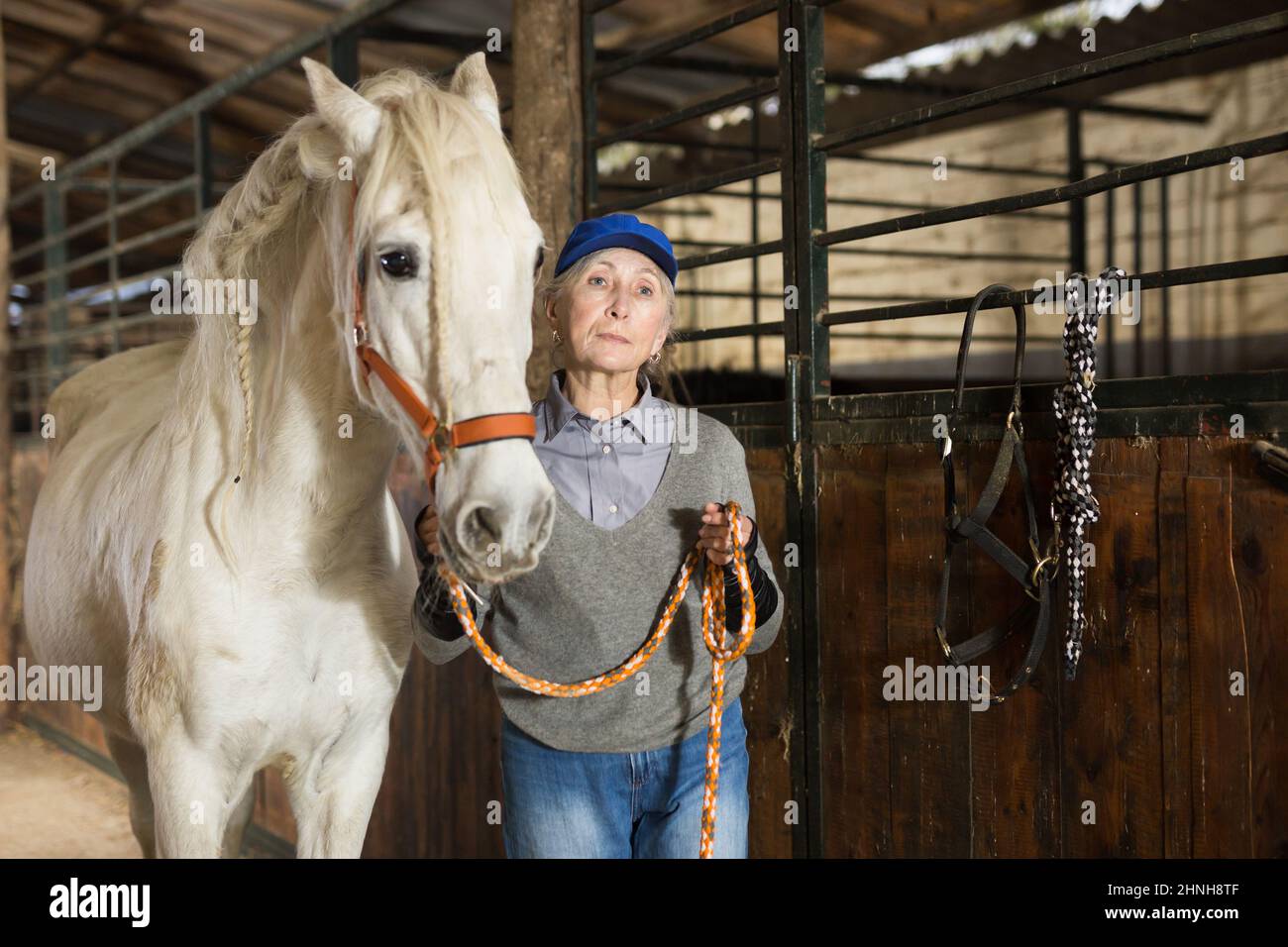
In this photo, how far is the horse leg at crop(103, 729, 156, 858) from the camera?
8.51 feet

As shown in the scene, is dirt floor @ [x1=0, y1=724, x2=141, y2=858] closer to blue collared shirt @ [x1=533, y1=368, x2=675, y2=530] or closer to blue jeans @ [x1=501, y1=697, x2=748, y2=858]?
blue jeans @ [x1=501, y1=697, x2=748, y2=858]

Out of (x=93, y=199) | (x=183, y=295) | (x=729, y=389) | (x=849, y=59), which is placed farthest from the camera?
(x=93, y=199)

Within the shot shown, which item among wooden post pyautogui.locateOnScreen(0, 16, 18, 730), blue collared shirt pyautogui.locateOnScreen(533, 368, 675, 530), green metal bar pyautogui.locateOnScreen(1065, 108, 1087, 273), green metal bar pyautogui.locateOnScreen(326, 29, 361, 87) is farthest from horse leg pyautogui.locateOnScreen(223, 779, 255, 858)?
green metal bar pyautogui.locateOnScreen(1065, 108, 1087, 273)

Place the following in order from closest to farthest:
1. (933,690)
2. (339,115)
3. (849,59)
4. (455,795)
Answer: (339,115)
(933,690)
(455,795)
(849,59)

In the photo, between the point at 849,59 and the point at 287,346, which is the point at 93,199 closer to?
the point at 849,59

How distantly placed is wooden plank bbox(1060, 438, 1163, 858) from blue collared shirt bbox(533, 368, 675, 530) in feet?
2.33

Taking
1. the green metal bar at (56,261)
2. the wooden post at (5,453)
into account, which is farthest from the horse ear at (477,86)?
the green metal bar at (56,261)

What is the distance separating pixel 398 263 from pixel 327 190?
32cm

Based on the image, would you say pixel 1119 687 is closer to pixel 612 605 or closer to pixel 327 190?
pixel 612 605
